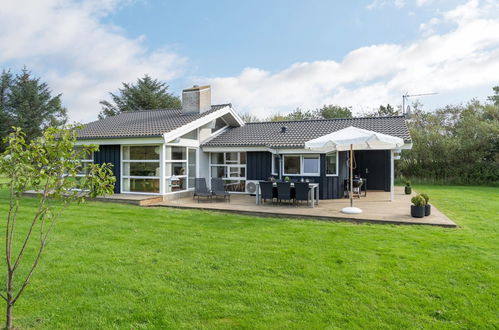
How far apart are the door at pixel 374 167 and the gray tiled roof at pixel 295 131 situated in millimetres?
1828

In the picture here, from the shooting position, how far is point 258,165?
14227mm

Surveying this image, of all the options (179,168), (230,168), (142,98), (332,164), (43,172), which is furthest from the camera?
(142,98)

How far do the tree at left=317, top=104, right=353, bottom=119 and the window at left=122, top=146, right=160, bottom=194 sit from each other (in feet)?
95.5

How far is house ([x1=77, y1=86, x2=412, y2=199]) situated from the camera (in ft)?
41.2

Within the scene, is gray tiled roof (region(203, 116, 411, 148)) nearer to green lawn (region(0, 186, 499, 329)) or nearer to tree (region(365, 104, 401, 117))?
green lawn (region(0, 186, 499, 329))

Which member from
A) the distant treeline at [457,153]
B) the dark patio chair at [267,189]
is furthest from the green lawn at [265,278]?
the distant treeline at [457,153]

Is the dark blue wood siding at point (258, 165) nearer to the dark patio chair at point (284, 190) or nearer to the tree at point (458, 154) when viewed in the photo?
the dark patio chair at point (284, 190)

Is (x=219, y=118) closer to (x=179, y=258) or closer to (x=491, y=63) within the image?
(x=179, y=258)

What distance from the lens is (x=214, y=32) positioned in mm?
16094

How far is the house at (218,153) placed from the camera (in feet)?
41.2

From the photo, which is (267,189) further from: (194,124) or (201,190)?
(194,124)

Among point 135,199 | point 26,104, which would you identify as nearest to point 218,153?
point 135,199

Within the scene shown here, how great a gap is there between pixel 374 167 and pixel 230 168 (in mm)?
7593

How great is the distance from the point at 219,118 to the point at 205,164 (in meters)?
A: 3.10
